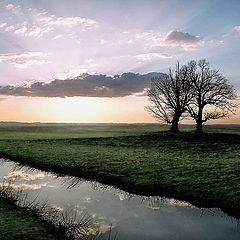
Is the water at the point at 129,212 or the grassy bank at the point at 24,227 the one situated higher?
the grassy bank at the point at 24,227

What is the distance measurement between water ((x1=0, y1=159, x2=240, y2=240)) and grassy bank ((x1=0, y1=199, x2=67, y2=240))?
1.55 m

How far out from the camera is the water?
11.4 meters

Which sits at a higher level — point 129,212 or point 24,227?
point 24,227

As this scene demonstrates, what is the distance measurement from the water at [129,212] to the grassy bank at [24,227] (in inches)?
61.0

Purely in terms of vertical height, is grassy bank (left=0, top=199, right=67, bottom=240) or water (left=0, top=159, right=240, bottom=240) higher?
grassy bank (left=0, top=199, right=67, bottom=240)

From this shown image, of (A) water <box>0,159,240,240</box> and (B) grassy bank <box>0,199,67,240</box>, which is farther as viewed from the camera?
(A) water <box>0,159,240,240</box>

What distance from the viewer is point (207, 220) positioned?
1302cm

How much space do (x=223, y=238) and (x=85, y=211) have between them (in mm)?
6457

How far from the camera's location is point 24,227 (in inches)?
445

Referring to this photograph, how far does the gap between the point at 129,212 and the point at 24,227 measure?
200 inches

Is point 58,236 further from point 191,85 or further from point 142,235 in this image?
point 191,85

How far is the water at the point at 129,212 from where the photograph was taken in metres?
11.4

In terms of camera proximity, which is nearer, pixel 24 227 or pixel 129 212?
pixel 24 227

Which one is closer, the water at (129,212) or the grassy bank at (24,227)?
the grassy bank at (24,227)
